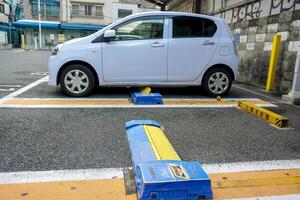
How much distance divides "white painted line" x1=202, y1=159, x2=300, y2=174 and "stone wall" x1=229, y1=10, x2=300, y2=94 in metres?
4.12

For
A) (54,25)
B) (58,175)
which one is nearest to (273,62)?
(58,175)

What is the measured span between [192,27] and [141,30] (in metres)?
1.11

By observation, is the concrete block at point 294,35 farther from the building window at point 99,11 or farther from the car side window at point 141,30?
the building window at point 99,11

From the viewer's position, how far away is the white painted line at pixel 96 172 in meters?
2.43

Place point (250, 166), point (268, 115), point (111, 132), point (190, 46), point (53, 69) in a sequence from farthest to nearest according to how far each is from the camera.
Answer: point (190, 46)
point (53, 69)
point (268, 115)
point (111, 132)
point (250, 166)

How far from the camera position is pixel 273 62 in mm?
7125

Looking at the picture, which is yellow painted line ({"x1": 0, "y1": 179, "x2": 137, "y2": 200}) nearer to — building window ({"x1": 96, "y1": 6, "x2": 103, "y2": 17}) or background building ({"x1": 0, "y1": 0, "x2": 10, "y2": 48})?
background building ({"x1": 0, "y1": 0, "x2": 10, "y2": 48})

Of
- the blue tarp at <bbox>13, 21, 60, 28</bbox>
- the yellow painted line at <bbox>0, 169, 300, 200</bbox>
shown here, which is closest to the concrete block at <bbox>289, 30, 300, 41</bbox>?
the yellow painted line at <bbox>0, 169, 300, 200</bbox>

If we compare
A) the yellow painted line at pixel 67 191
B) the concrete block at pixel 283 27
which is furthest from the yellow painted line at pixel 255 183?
the concrete block at pixel 283 27

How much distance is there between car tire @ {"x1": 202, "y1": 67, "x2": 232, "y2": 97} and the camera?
19.7ft

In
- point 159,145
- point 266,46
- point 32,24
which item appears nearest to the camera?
point 159,145

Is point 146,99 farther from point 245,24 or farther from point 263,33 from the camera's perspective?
point 245,24

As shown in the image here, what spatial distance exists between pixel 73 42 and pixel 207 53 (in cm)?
278

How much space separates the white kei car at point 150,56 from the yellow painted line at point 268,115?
111 cm
